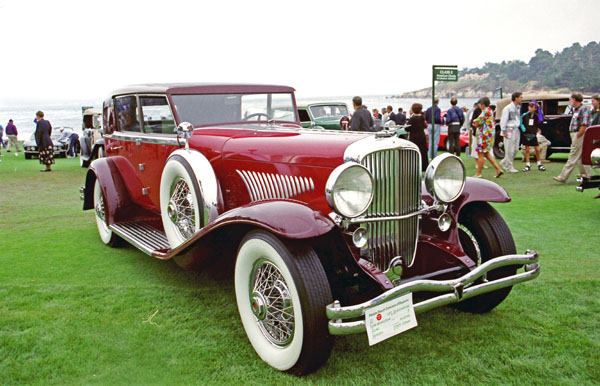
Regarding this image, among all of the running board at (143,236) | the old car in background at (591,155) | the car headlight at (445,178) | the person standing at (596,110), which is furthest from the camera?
the person standing at (596,110)

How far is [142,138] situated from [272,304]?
9.04ft

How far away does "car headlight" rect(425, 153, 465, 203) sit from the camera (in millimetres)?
3068

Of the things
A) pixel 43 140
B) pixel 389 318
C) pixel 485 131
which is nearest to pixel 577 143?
pixel 485 131

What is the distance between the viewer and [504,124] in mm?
10578

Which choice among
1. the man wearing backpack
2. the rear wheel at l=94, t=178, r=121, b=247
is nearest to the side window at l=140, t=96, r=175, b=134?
the rear wheel at l=94, t=178, r=121, b=247

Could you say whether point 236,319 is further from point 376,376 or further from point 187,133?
point 187,133

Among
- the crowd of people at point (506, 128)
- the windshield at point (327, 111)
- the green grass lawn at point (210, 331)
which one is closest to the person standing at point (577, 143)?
the crowd of people at point (506, 128)

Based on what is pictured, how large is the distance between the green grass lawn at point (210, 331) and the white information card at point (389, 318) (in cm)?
32

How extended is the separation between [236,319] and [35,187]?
884 centimetres

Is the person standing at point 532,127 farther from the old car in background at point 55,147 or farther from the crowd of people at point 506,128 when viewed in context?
the old car in background at point 55,147

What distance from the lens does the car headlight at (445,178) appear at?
10.1 ft

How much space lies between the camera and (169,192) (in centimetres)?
394

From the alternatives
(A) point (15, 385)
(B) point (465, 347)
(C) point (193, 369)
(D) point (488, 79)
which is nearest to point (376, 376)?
(B) point (465, 347)

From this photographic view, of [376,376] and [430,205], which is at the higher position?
[430,205]
